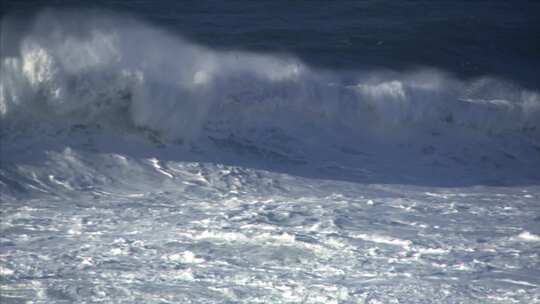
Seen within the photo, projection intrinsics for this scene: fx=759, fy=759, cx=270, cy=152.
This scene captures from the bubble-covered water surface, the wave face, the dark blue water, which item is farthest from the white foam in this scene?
the dark blue water

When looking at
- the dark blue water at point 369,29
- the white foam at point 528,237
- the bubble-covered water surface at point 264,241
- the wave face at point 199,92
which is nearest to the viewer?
the bubble-covered water surface at point 264,241

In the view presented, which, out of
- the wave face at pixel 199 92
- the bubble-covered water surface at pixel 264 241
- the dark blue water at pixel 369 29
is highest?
the dark blue water at pixel 369 29

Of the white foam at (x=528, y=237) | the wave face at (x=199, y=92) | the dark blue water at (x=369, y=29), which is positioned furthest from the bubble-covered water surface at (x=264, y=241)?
the dark blue water at (x=369, y=29)

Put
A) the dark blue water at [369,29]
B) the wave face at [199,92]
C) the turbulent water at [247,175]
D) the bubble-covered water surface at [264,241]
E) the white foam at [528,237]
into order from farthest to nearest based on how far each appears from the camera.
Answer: the dark blue water at [369,29] → the wave face at [199,92] → the white foam at [528,237] → the turbulent water at [247,175] → the bubble-covered water surface at [264,241]

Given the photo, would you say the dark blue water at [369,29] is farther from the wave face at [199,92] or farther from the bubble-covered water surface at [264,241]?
the bubble-covered water surface at [264,241]

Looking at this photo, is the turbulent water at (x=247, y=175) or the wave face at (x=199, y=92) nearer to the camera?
the turbulent water at (x=247, y=175)

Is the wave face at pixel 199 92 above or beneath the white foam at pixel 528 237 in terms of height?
above

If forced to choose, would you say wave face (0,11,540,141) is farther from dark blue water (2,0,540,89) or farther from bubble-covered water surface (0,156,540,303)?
bubble-covered water surface (0,156,540,303)
